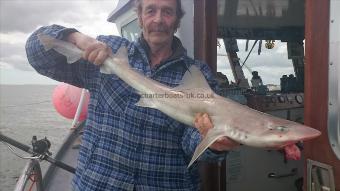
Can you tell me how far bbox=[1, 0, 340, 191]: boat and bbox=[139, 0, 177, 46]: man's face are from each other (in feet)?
2.86

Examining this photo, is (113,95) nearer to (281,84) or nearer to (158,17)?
(158,17)

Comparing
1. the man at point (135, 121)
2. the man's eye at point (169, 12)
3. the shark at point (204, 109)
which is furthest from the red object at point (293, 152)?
the man's eye at point (169, 12)

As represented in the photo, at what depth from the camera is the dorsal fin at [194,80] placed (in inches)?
97.7

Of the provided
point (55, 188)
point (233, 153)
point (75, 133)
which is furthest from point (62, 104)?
point (233, 153)

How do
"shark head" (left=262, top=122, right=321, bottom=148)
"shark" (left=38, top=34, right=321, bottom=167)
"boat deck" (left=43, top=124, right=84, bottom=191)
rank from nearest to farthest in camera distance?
"shark head" (left=262, top=122, right=321, bottom=148)
"shark" (left=38, top=34, right=321, bottom=167)
"boat deck" (left=43, top=124, right=84, bottom=191)

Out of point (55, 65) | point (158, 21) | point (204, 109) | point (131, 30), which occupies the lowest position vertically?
point (204, 109)

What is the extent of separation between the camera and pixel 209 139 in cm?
222

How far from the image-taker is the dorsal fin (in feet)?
8.14

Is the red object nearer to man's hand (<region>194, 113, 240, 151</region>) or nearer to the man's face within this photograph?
man's hand (<region>194, 113, 240, 151</region>)

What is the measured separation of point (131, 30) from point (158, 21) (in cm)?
298

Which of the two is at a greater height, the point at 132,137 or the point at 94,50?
the point at 94,50

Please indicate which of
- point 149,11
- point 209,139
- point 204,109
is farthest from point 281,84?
point 209,139

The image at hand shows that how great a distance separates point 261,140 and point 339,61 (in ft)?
2.08

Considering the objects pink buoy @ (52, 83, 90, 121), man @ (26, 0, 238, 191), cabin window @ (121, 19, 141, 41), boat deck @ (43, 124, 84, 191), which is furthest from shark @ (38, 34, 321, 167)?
pink buoy @ (52, 83, 90, 121)
